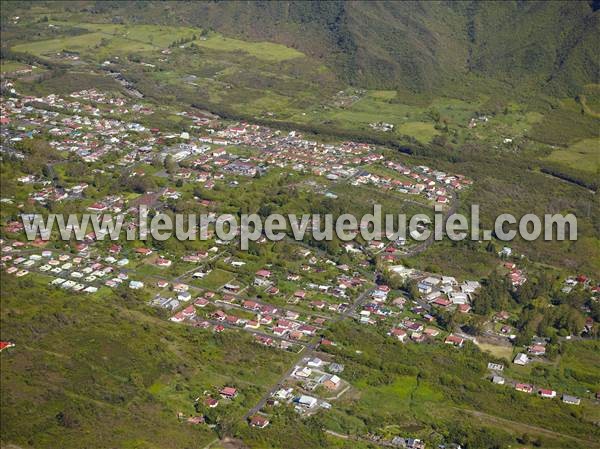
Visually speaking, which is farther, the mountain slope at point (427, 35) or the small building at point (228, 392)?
the mountain slope at point (427, 35)

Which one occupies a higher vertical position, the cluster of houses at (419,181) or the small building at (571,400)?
the small building at (571,400)

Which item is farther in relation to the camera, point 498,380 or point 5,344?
point 5,344

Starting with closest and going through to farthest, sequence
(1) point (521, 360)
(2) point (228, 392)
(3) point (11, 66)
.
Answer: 1. (2) point (228, 392)
2. (1) point (521, 360)
3. (3) point (11, 66)

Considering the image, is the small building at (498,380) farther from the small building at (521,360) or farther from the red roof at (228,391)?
the red roof at (228,391)

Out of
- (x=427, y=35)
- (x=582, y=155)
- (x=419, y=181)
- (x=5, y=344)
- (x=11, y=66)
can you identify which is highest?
(x=427, y=35)

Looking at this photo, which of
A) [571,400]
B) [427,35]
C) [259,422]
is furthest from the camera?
[427,35]

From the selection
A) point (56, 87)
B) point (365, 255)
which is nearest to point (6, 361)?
point (365, 255)

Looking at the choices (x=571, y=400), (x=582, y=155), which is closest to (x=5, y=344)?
(x=571, y=400)

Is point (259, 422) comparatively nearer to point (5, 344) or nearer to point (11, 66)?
point (5, 344)

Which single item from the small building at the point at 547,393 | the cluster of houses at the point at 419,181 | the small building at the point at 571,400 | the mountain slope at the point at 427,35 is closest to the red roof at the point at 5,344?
the small building at the point at 547,393

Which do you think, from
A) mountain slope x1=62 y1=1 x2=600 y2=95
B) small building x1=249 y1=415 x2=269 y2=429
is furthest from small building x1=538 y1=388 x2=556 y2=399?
mountain slope x1=62 y1=1 x2=600 y2=95

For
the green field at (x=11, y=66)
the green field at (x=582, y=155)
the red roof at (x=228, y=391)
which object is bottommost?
the green field at (x=582, y=155)
